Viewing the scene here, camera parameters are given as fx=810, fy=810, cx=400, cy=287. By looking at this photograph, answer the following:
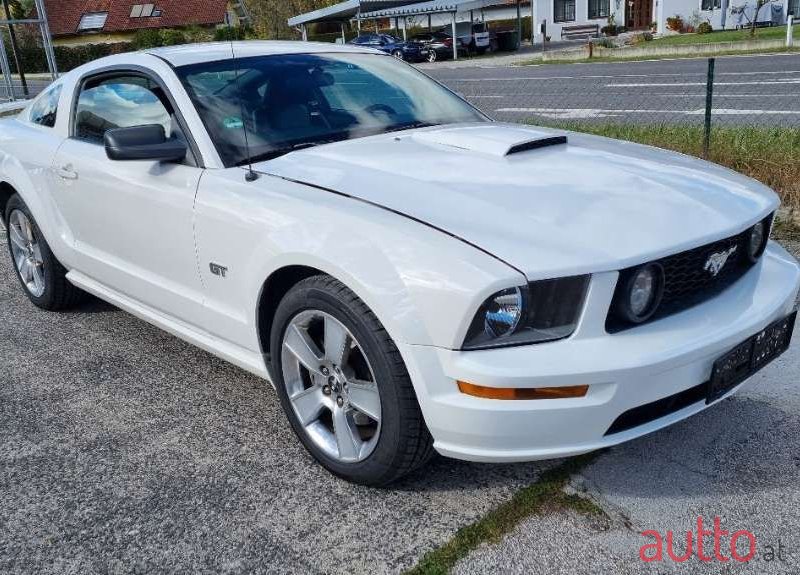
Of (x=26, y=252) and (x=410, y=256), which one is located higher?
(x=410, y=256)

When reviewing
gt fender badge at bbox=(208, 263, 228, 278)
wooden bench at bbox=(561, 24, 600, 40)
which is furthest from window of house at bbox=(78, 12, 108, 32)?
gt fender badge at bbox=(208, 263, 228, 278)

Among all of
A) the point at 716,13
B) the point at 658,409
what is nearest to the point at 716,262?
the point at 658,409

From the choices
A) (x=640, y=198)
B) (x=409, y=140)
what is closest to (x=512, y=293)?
(x=640, y=198)

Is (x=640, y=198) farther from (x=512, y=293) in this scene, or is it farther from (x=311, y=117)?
(x=311, y=117)

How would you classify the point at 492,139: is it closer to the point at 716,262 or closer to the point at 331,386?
the point at 716,262

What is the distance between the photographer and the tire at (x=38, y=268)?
181 inches

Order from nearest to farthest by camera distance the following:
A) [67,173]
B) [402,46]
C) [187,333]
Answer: [187,333], [67,173], [402,46]

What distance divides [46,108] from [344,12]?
131 feet

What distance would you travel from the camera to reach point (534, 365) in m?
2.26

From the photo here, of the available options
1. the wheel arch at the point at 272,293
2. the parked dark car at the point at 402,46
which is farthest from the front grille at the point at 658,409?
the parked dark car at the point at 402,46

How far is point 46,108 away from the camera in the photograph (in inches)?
179

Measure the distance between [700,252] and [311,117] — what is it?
173cm

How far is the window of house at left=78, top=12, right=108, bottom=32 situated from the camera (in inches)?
2163

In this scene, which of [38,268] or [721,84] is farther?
[721,84]
